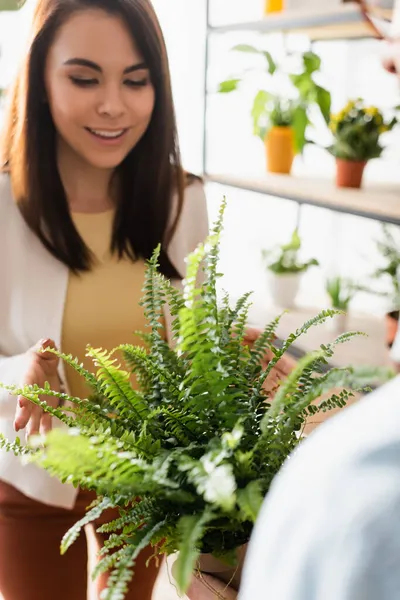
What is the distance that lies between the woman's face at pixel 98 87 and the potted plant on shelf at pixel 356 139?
95cm

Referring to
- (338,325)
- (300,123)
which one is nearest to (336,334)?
(338,325)

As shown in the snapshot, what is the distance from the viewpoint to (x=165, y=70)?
1.23 meters

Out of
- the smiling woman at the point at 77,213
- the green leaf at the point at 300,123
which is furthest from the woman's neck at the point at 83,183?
the green leaf at the point at 300,123

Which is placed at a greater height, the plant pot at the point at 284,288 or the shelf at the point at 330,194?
the shelf at the point at 330,194

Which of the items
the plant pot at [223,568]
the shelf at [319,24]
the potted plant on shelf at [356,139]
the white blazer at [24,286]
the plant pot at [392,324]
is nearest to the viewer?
the plant pot at [223,568]

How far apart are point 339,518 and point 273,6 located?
2.10 m

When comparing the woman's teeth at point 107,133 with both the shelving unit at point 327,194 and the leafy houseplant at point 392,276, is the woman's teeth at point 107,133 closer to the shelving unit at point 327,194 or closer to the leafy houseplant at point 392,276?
the shelving unit at point 327,194

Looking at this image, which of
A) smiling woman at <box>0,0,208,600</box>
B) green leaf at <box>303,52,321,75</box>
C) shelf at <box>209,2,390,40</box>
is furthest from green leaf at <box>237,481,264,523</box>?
green leaf at <box>303,52,321,75</box>

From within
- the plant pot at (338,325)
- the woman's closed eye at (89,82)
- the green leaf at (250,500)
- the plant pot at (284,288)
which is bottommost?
the plant pot at (338,325)

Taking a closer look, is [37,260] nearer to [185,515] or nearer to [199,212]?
[199,212]

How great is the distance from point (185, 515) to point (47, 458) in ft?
0.49

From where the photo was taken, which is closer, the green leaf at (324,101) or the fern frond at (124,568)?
the fern frond at (124,568)

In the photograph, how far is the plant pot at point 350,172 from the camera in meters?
1.99

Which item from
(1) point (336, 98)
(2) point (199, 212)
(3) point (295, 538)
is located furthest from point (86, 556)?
(1) point (336, 98)
